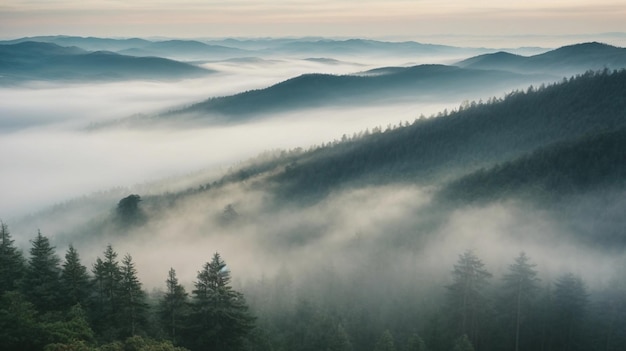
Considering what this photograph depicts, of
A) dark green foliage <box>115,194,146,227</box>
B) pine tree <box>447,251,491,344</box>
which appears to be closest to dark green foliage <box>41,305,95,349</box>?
pine tree <box>447,251,491,344</box>

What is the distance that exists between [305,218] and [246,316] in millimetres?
122340

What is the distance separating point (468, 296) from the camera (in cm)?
7050

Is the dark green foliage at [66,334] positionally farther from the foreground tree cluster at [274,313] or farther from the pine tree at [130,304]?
the pine tree at [130,304]

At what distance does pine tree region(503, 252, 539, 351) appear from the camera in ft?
217

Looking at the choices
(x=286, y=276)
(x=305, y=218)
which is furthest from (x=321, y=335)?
(x=305, y=218)

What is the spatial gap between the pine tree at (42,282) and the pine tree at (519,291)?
53.7 metres

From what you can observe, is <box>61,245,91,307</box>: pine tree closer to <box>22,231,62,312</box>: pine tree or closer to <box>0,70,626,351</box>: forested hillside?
<box>0,70,626,351</box>: forested hillside

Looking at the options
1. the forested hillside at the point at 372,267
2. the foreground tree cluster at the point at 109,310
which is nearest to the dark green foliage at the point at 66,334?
the foreground tree cluster at the point at 109,310

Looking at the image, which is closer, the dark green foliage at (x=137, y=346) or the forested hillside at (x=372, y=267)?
the dark green foliage at (x=137, y=346)

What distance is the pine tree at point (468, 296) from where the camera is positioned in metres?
68.1

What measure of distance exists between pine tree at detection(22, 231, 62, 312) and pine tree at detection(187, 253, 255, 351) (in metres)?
17.6

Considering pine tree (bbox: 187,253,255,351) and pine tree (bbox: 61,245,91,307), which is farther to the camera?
pine tree (bbox: 61,245,91,307)

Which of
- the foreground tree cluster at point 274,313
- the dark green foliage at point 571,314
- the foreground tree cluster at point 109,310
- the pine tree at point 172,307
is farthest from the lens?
the dark green foliage at point 571,314

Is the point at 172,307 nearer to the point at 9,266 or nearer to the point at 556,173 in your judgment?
the point at 9,266
